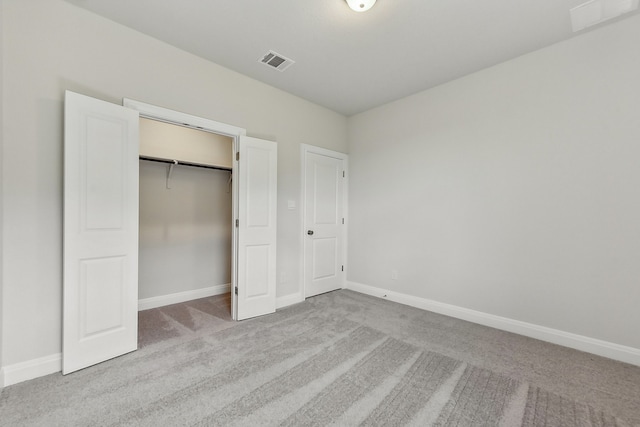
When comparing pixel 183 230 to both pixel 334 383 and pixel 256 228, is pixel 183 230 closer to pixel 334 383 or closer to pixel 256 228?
pixel 256 228

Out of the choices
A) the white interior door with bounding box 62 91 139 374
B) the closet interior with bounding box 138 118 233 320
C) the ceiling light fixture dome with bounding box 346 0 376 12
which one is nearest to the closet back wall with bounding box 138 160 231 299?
the closet interior with bounding box 138 118 233 320

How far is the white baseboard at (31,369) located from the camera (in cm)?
183

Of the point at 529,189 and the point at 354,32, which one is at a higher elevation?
the point at 354,32

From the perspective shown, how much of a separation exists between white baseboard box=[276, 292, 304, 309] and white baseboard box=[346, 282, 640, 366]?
47.2 inches

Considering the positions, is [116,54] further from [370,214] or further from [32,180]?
[370,214]

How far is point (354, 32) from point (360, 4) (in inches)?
15.5

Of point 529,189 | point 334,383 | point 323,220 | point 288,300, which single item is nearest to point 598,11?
point 529,189

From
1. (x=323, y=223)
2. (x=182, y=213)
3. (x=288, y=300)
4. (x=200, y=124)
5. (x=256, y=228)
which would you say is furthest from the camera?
(x=323, y=223)

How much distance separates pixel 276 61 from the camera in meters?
2.83

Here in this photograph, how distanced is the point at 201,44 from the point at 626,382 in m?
4.43

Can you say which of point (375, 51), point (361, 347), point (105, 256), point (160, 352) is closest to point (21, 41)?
point (105, 256)

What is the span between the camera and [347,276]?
4320 mm

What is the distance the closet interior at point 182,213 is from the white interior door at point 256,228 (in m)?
0.47

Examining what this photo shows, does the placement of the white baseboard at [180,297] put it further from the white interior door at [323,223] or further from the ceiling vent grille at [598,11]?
the ceiling vent grille at [598,11]
